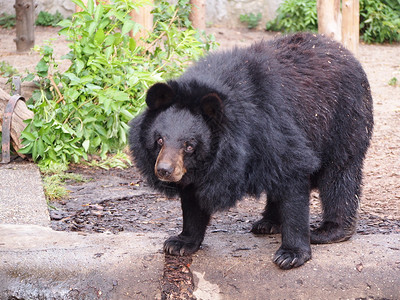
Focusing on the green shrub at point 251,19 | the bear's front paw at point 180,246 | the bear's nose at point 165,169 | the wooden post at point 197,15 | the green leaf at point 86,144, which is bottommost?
the bear's front paw at point 180,246

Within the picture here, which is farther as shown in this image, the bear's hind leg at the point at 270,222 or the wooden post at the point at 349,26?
the wooden post at the point at 349,26

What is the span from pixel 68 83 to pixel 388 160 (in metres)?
3.19

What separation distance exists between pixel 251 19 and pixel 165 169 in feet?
34.7

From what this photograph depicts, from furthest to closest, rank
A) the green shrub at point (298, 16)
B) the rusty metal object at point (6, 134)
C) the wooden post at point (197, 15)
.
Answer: the green shrub at point (298, 16) → the wooden post at point (197, 15) → the rusty metal object at point (6, 134)

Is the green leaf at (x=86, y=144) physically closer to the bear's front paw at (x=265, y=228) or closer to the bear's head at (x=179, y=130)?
the bear's front paw at (x=265, y=228)

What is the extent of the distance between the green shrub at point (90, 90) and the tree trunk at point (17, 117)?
0.09 metres

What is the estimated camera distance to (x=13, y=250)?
342 cm

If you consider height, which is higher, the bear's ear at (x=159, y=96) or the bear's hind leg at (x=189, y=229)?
the bear's ear at (x=159, y=96)

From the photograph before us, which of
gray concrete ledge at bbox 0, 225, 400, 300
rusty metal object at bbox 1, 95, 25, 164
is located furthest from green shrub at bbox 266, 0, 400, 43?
gray concrete ledge at bbox 0, 225, 400, 300

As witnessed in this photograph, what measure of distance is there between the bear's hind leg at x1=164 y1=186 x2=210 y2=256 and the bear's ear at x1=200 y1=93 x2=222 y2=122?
1.74 ft

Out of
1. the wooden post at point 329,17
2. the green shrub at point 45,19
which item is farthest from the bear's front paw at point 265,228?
the green shrub at point 45,19

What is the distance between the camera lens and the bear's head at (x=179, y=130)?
10.1ft

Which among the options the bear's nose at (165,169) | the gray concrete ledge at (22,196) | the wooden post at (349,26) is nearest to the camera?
the bear's nose at (165,169)

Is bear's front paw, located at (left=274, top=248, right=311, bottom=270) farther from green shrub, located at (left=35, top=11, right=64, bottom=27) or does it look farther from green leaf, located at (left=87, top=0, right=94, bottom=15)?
green shrub, located at (left=35, top=11, right=64, bottom=27)
